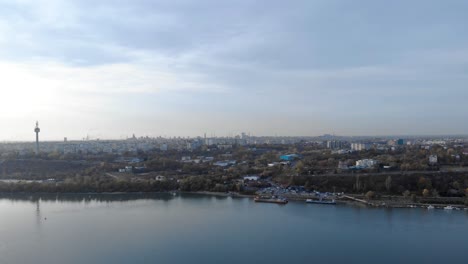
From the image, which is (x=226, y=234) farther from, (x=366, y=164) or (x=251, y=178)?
(x=366, y=164)

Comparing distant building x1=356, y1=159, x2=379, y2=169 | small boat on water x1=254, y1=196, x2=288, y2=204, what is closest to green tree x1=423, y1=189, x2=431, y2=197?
distant building x1=356, y1=159, x2=379, y2=169

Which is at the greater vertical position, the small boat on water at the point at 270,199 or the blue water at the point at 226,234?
the small boat on water at the point at 270,199

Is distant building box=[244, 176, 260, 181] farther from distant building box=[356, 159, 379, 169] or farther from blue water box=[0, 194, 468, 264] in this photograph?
distant building box=[356, 159, 379, 169]

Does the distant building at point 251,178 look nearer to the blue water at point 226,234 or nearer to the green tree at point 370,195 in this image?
the blue water at point 226,234

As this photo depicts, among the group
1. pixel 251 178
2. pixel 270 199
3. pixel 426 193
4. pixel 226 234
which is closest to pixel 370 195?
pixel 426 193

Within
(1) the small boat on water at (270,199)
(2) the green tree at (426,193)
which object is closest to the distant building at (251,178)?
(1) the small boat on water at (270,199)

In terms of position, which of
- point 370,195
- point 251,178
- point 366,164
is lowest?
point 370,195

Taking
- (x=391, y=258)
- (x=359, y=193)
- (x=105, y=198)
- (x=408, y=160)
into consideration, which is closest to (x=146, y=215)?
(x=105, y=198)

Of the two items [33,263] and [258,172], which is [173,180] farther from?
[33,263]

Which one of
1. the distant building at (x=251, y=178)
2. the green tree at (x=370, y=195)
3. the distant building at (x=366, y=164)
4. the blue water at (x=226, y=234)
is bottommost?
the blue water at (x=226, y=234)

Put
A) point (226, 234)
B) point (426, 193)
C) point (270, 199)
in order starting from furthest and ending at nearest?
1. point (270, 199)
2. point (426, 193)
3. point (226, 234)
